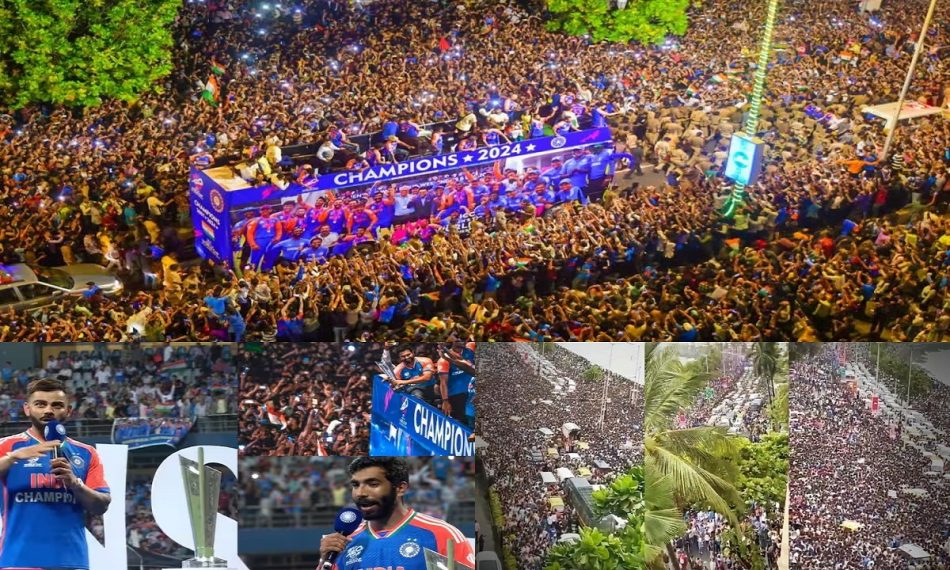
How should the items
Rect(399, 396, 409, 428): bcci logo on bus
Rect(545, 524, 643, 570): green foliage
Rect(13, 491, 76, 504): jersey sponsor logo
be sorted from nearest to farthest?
Rect(13, 491, 76, 504): jersey sponsor logo < Rect(399, 396, 409, 428): bcci logo on bus < Rect(545, 524, 643, 570): green foliage

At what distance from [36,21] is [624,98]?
4.20 metres

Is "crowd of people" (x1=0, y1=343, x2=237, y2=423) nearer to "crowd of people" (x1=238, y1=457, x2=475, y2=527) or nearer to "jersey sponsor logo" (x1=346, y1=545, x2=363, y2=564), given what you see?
"crowd of people" (x1=238, y1=457, x2=475, y2=527)

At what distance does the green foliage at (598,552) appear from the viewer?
787cm

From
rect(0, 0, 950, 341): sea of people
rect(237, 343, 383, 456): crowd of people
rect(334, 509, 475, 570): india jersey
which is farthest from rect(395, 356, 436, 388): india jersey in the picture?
rect(334, 509, 475, 570): india jersey

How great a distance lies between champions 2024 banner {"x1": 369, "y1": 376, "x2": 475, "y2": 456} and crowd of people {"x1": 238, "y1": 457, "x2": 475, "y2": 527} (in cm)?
14

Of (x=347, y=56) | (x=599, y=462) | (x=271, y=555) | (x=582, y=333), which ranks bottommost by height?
(x=271, y=555)

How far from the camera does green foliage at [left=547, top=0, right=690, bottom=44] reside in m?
8.13

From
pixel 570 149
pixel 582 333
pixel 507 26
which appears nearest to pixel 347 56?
pixel 507 26

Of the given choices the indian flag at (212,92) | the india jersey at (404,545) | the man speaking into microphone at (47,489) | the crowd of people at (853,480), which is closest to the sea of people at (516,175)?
the indian flag at (212,92)

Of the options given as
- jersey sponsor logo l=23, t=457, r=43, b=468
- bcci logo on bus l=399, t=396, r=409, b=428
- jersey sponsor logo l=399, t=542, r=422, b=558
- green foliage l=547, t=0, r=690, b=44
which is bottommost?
jersey sponsor logo l=399, t=542, r=422, b=558

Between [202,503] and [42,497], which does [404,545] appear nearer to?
[202,503]

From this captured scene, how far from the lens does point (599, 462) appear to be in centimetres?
787

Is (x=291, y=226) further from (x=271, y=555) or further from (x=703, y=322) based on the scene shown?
(x=703, y=322)

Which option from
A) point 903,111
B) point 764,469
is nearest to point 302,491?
point 764,469
